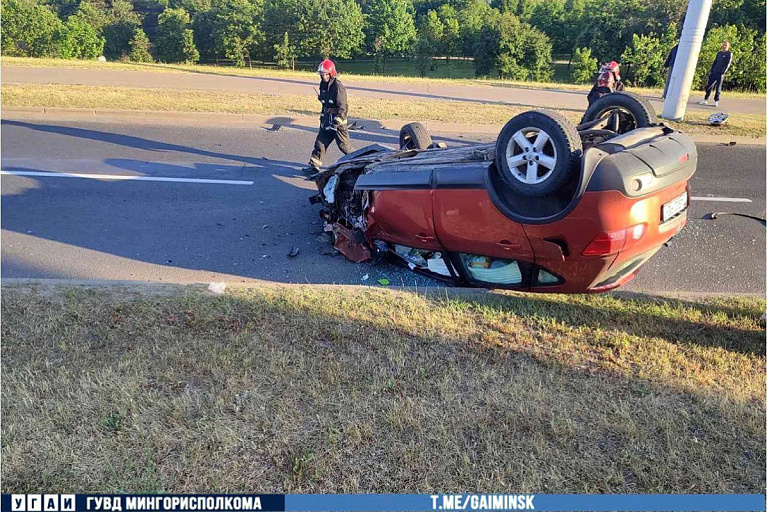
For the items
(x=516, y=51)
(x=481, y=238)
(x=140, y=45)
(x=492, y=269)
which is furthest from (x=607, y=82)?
(x=140, y=45)

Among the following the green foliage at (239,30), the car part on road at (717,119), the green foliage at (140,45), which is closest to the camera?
the car part on road at (717,119)

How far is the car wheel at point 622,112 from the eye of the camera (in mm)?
4152

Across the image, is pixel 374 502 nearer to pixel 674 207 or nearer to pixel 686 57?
pixel 674 207

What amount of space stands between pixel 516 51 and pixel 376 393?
42247 mm

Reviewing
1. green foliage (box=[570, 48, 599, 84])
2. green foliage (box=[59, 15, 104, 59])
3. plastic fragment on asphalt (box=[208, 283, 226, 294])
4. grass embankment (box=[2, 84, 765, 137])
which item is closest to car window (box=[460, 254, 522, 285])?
plastic fragment on asphalt (box=[208, 283, 226, 294])

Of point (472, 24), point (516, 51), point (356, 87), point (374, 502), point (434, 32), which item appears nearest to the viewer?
point (374, 502)

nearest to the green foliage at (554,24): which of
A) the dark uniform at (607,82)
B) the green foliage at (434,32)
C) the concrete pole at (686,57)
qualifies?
the green foliage at (434,32)

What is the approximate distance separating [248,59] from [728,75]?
→ 3679 centimetres

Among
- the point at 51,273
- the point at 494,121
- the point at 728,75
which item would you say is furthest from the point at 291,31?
the point at 51,273

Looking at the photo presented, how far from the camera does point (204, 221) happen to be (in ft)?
20.5

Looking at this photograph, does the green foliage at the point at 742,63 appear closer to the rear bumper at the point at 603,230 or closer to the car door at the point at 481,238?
the rear bumper at the point at 603,230

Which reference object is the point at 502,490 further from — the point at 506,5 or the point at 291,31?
the point at 506,5

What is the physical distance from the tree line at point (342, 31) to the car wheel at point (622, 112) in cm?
2835

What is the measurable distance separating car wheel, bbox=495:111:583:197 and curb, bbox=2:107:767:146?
8.18 meters
